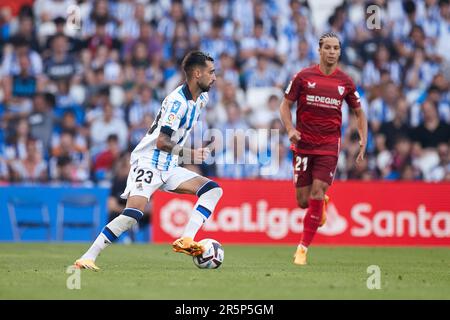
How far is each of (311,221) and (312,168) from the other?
677mm

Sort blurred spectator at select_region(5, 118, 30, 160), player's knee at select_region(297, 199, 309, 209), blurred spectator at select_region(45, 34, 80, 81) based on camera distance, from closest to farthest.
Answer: player's knee at select_region(297, 199, 309, 209)
blurred spectator at select_region(5, 118, 30, 160)
blurred spectator at select_region(45, 34, 80, 81)

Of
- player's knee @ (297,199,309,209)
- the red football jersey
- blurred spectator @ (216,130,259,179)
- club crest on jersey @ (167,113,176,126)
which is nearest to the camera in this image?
club crest on jersey @ (167,113,176,126)

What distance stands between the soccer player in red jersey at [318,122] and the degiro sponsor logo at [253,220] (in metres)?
5.72

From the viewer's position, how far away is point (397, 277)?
10.6 metres

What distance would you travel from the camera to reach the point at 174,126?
10.7 metres

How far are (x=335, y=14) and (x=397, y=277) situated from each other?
13.1m

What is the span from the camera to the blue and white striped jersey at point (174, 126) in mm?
10758

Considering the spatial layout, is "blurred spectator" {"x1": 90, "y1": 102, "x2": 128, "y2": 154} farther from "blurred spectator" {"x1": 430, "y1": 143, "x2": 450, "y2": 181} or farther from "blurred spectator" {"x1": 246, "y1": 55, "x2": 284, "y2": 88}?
"blurred spectator" {"x1": 430, "y1": 143, "x2": 450, "y2": 181}

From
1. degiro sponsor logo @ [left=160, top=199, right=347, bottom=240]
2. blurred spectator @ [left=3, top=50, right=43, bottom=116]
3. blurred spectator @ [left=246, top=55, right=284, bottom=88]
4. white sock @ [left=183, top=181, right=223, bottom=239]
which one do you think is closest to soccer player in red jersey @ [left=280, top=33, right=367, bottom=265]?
white sock @ [left=183, top=181, right=223, bottom=239]

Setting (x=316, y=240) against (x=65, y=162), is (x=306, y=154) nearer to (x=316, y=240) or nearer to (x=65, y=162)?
(x=316, y=240)

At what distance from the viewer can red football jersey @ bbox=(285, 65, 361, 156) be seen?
40.5 feet

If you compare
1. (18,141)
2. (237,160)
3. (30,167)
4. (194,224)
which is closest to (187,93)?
(194,224)

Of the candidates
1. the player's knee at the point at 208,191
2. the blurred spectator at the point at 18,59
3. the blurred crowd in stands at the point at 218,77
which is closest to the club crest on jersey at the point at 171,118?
the player's knee at the point at 208,191
